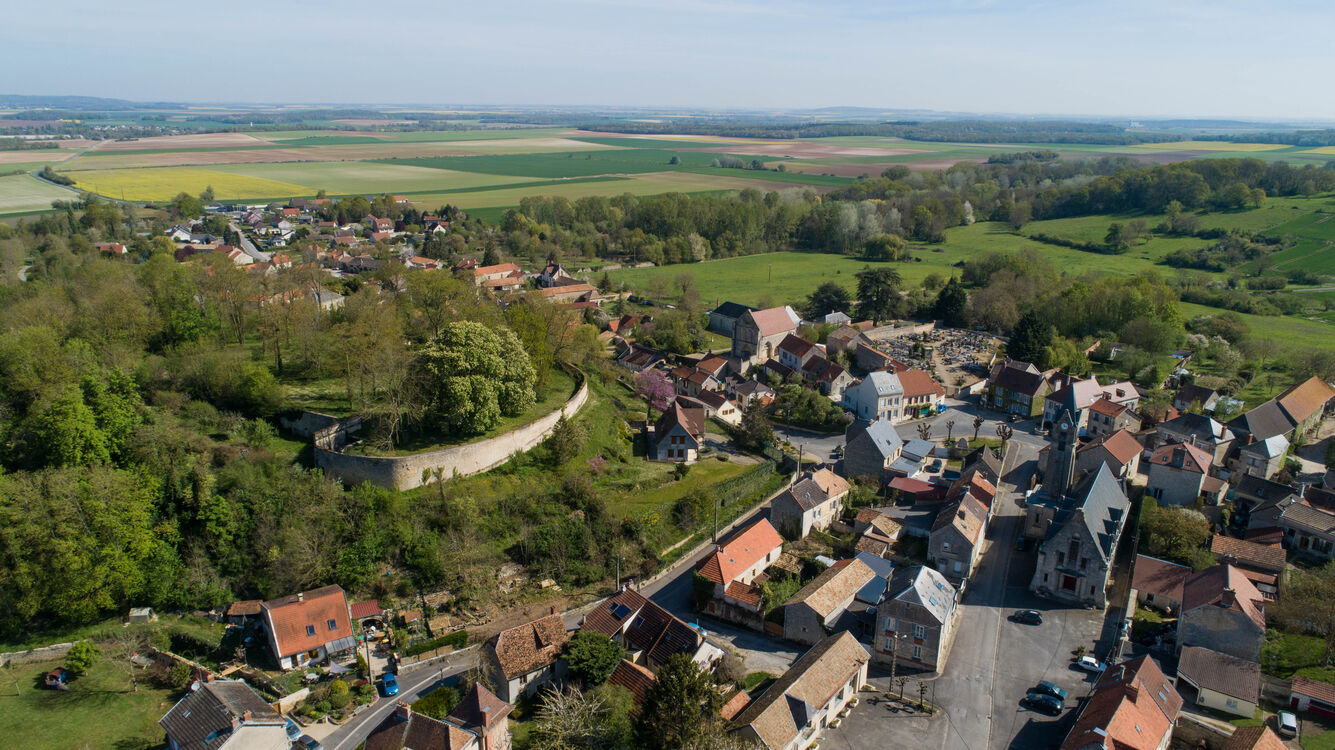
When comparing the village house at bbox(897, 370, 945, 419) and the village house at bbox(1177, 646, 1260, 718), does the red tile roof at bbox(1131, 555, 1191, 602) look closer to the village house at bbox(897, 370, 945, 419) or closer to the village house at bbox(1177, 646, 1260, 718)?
the village house at bbox(1177, 646, 1260, 718)

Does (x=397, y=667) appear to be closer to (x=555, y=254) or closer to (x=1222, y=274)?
(x=555, y=254)

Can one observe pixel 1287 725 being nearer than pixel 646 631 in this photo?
Yes

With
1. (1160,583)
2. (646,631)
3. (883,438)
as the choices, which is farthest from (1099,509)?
(646,631)

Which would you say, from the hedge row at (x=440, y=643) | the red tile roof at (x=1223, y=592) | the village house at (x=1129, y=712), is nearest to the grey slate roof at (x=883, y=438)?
the red tile roof at (x=1223, y=592)

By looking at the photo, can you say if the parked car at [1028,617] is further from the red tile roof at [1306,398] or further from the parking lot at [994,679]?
the red tile roof at [1306,398]

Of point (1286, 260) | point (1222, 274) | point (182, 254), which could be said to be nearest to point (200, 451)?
point (182, 254)

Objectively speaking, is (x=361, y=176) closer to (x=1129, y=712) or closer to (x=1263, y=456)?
(x=1263, y=456)

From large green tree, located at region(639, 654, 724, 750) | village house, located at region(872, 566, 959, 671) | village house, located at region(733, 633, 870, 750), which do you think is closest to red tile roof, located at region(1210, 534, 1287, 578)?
village house, located at region(872, 566, 959, 671)
